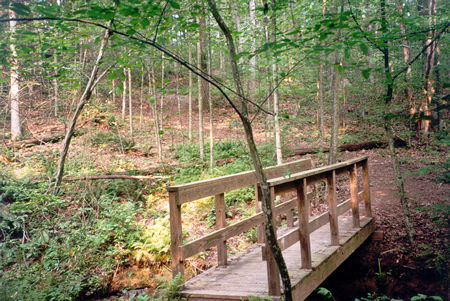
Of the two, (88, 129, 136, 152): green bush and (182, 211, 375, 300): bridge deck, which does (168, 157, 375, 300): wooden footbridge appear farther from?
(88, 129, 136, 152): green bush

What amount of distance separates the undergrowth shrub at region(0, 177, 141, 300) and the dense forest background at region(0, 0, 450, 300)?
1.3 inches

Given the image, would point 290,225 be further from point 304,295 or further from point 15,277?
point 15,277

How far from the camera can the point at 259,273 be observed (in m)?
3.98

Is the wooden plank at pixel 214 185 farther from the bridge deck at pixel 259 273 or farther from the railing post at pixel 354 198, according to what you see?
the railing post at pixel 354 198

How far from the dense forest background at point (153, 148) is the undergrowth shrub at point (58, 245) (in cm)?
3

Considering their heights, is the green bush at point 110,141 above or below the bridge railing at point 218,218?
above

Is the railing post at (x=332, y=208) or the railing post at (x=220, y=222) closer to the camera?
the railing post at (x=220, y=222)

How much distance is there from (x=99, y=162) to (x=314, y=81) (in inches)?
468

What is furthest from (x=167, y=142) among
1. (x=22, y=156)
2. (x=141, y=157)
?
(x=22, y=156)

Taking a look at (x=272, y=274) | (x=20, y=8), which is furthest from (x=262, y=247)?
(x=20, y=8)

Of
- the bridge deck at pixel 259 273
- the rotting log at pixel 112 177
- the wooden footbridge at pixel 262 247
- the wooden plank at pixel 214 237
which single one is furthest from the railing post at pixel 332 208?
the rotting log at pixel 112 177

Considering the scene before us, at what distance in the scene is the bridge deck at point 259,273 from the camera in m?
3.45

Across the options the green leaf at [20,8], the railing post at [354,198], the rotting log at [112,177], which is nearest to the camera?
the green leaf at [20,8]

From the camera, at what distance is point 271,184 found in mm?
3207
